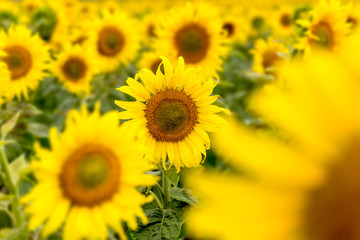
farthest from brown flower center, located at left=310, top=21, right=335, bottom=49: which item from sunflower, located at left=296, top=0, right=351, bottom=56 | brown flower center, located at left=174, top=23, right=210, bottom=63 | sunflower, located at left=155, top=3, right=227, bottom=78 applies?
brown flower center, located at left=174, top=23, right=210, bottom=63

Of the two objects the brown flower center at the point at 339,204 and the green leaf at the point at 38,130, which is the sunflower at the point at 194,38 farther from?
the brown flower center at the point at 339,204

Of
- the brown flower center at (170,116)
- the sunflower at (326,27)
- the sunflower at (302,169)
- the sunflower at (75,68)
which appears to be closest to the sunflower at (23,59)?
the sunflower at (75,68)

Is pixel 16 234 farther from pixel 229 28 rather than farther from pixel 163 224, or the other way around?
pixel 229 28

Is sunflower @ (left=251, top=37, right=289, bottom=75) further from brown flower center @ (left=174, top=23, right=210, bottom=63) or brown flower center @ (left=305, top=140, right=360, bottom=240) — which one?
brown flower center @ (left=305, top=140, right=360, bottom=240)

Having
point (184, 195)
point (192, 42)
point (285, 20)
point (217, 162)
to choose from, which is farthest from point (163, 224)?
point (285, 20)

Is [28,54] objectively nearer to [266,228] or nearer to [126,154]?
[126,154]

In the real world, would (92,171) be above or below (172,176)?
above
